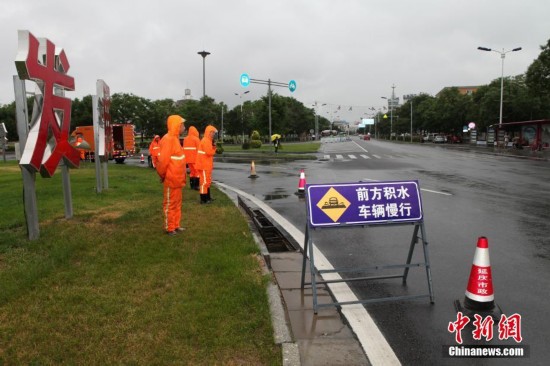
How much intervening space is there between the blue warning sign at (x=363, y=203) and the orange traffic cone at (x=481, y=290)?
26.6 inches

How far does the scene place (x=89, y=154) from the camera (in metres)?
30.2

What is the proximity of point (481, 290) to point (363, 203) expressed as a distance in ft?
4.43

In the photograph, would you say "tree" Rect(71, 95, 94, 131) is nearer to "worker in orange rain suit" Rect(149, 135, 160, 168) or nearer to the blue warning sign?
"worker in orange rain suit" Rect(149, 135, 160, 168)

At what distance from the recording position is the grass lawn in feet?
11.0

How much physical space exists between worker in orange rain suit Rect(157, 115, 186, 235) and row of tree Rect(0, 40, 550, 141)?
110 ft

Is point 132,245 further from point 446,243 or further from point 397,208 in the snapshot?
point 446,243

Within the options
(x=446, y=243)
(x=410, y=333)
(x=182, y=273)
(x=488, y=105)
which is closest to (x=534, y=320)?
(x=410, y=333)

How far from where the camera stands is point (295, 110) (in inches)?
3420

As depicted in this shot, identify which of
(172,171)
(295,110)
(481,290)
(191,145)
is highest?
(295,110)

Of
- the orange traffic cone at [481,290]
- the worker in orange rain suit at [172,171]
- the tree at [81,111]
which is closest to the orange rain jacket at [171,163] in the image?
the worker in orange rain suit at [172,171]

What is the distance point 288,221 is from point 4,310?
5252mm

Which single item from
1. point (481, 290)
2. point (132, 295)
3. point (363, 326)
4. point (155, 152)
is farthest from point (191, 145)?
point (481, 290)

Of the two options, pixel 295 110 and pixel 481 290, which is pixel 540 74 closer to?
pixel 481 290

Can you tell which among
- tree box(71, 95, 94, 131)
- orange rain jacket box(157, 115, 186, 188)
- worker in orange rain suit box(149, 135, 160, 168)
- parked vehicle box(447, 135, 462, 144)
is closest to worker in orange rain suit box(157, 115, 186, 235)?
orange rain jacket box(157, 115, 186, 188)
